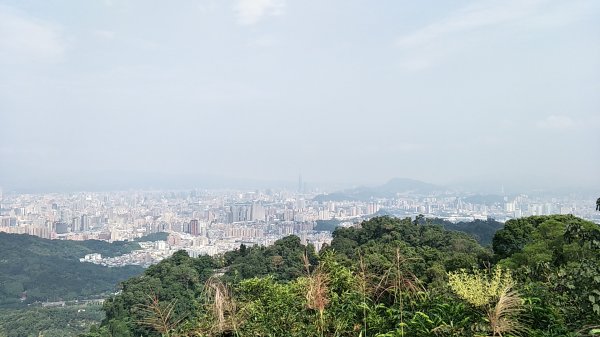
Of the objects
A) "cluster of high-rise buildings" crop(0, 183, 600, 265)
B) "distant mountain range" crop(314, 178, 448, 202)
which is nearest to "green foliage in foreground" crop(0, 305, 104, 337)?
"cluster of high-rise buildings" crop(0, 183, 600, 265)

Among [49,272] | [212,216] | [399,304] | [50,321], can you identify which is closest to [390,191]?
[212,216]

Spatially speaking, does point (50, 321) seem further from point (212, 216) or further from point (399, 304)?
point (212, 216)

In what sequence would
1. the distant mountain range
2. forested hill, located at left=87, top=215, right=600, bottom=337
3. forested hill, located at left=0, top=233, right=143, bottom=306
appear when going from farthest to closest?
the distant mountain range
forested hill, located at left=0, top=233, right=143, bottom=306
forested hill, located at left=87, top=215, right=600, bottom=337

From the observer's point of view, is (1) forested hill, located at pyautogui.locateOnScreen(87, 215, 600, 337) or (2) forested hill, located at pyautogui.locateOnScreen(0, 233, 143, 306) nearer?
(1) forested hill, located at pyautogui.locateOnScreen(87, 215, 600, 337)

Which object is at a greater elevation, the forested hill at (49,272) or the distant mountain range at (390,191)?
the distant mountain range at (390,191)

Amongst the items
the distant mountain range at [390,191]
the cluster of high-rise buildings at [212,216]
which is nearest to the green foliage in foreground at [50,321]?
the cluster of high-rise buildings at [212,216]

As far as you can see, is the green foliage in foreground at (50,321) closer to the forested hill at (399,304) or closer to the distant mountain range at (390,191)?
the forested hill at (399,304)

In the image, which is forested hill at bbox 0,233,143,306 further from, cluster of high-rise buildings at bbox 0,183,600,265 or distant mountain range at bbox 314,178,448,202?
distant mountain range at bbox 314,178,448,202
